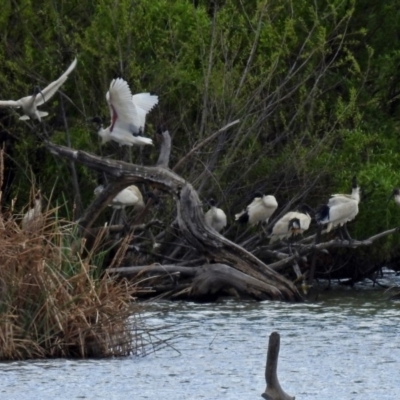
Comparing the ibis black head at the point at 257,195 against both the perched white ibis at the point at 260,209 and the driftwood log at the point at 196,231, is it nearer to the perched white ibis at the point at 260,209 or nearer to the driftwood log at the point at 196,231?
the perched white ibis at the point at 260,209

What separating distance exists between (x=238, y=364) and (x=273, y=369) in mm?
4227

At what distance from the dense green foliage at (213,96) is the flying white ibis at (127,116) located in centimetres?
159

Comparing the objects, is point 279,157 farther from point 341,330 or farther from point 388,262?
point 341,330

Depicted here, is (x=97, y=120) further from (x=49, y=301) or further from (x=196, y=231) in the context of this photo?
(x=49, y=301)

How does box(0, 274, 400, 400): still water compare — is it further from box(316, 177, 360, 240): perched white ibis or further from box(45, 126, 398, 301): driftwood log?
box(316, 177, 360, 240): perched white ibis

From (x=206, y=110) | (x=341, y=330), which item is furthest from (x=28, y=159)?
(x=341, y=330)

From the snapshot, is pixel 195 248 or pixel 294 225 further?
pixel 294 225

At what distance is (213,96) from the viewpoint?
18.9 meters

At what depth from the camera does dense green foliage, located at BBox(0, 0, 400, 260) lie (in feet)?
62.2

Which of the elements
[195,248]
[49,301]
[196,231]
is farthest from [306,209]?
[49,301]

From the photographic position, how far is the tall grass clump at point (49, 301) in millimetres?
11062

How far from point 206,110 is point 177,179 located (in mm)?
3657

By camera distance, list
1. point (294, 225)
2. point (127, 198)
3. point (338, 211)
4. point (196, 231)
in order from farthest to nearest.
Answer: point (294, 225) < point (338, 211) < point (127, 198) < point (196, 231)

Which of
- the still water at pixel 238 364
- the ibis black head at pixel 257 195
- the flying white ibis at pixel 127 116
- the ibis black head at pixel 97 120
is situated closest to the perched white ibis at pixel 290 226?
the ibis black head at pixel 257 195
